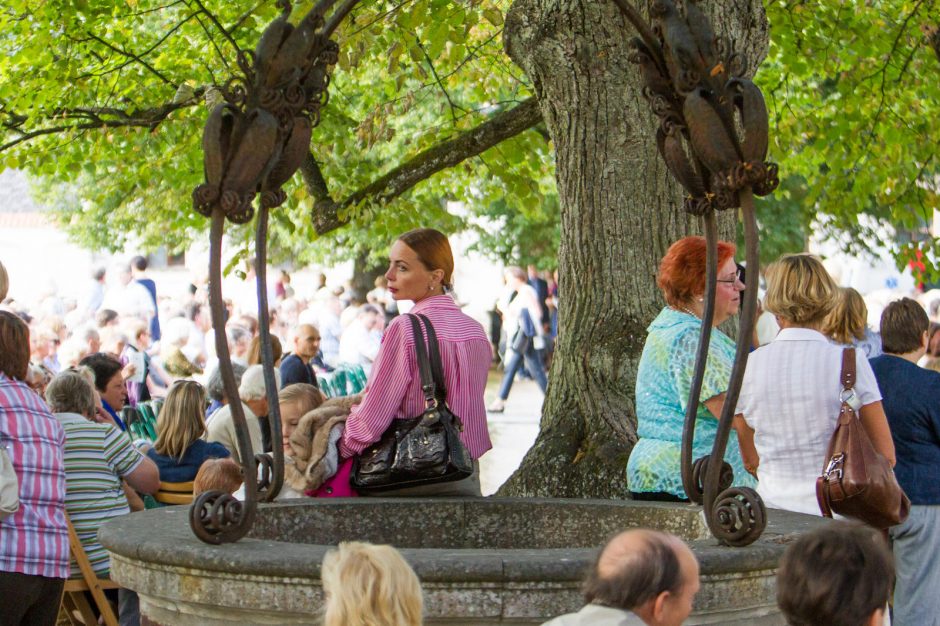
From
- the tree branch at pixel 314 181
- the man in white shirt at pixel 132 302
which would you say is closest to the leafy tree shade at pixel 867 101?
the tree branch at pixel 314 181

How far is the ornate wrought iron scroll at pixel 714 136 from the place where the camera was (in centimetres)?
404

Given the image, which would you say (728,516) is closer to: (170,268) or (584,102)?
(584,102)

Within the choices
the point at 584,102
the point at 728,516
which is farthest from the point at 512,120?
the point at 728,516

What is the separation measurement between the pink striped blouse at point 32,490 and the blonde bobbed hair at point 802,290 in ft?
9.05

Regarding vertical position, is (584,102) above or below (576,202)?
above

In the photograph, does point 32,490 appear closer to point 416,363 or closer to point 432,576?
point 416,363

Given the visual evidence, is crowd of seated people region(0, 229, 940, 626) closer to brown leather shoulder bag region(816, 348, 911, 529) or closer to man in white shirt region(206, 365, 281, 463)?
brown leather shoulder bag region(816, 348, 911, 529)

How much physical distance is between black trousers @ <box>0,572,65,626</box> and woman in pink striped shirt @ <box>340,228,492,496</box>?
1.25 metres

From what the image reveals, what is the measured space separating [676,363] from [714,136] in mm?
1087

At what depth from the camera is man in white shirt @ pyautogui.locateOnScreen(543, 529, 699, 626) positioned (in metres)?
3.13

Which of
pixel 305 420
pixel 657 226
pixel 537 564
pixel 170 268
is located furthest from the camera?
pixel 170 268

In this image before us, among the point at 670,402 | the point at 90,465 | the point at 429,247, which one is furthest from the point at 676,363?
the point at 90,465

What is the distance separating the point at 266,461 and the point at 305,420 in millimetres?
1064

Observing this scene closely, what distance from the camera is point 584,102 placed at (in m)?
7.18
